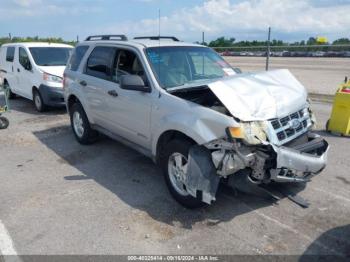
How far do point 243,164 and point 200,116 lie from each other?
2.33 ft

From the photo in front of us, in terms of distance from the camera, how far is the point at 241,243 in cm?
351

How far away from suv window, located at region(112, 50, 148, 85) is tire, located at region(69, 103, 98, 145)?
1491 millimetres

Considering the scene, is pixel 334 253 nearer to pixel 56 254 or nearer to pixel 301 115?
pixel 301 115

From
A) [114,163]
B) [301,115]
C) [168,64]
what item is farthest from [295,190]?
[114,163]

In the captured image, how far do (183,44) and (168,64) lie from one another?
29.4 inches

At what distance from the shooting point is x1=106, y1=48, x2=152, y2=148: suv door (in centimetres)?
473

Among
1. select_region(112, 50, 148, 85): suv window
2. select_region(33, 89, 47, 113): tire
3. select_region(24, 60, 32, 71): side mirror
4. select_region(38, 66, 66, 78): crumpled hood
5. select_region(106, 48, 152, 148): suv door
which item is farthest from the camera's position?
select_region(24, 60, 32, 71): side mirror

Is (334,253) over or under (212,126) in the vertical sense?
under

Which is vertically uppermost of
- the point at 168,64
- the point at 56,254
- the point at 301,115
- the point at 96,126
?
the point at 168,64

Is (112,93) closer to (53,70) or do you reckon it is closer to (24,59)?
(53,70)

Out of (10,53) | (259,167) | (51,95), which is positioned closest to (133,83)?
(259,167)

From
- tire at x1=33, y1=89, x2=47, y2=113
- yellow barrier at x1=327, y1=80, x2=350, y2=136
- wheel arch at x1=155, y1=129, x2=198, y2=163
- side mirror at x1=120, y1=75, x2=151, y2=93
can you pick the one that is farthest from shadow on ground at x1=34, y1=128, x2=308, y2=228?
yellow barrier at x1=327, y1=80, x2=350, y2=136

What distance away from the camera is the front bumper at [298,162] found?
3621mm

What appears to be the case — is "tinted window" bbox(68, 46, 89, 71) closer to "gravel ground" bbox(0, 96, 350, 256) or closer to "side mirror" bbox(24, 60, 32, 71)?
"gravel ground" bbox(0, 96, 350, 256)
